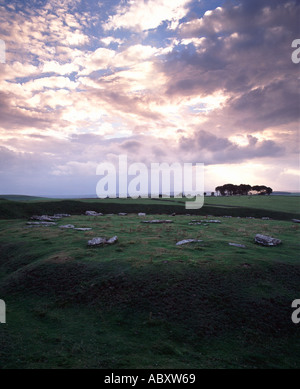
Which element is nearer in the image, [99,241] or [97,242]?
[97,242]

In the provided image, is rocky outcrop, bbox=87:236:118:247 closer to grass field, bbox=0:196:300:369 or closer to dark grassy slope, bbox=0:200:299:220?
grass field, bbox=0:196:300:369

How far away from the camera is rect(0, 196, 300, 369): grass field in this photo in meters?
11.2

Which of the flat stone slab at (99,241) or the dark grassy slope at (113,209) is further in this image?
the dark grassy slope at (113,209)

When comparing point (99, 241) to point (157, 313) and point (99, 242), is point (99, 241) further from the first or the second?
point (157, 313)

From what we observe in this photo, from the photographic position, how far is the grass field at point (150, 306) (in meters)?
11.2

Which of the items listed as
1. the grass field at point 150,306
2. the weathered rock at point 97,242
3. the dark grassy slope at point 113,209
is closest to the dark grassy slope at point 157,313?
the grass field at point 150,306

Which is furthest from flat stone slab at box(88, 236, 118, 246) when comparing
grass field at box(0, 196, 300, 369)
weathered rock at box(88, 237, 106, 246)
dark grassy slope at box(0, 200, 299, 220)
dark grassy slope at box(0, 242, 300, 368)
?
dark grassy slope at box(0, 200, 299, 220)

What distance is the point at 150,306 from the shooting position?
15.0 m

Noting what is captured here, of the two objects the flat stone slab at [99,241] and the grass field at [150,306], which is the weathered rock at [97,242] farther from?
the grass field at [150,306]

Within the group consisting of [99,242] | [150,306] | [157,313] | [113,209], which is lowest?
[157,313]

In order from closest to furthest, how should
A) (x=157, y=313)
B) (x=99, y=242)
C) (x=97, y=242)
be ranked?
(x=157, y=313), (x=97, y=242), (x=99, y=242)

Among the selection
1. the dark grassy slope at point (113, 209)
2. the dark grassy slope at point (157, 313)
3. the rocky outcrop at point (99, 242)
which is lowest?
the dark grassy slope at point (157, 313)

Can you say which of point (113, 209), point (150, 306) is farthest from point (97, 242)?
point (113, 209)
